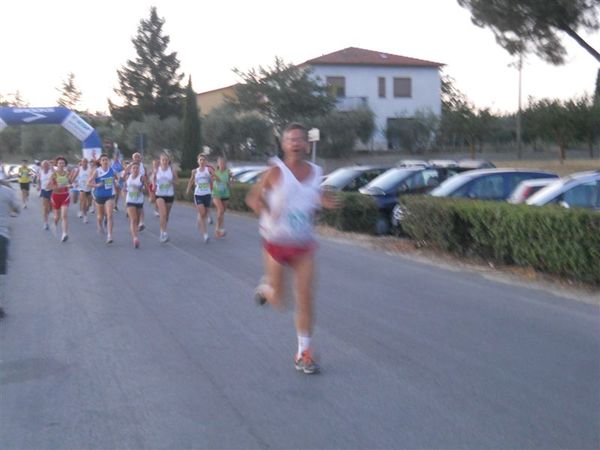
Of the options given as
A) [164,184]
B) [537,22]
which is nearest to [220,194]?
[164,184]

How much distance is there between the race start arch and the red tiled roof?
24.9m

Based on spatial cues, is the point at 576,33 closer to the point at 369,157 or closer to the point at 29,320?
the point at 29,320

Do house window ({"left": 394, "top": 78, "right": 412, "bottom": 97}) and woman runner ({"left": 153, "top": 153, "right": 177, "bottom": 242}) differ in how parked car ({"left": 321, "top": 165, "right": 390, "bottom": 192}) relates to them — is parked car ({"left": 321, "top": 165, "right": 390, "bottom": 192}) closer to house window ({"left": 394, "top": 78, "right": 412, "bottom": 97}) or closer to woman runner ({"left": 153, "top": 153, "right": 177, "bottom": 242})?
woman runner ({"left": 153, "top": 153, "right": 177, "bottom": 242})

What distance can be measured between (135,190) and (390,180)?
236 inches

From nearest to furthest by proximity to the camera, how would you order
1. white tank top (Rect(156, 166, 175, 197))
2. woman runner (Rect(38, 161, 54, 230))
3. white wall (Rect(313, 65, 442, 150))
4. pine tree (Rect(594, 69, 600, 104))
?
white tank top (Rect(156, 166, 175, 197))
woman runner (Rect(38, 161, 54, 230))
pine tree (Rect(594, 69, 600, 104))
white wall (Rect(313, 65, 442, 150))

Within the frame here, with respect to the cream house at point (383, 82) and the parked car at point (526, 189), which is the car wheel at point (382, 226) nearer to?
the parked car at point (526, 189)

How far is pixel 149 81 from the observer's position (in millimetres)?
76562

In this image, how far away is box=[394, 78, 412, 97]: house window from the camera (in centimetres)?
6388

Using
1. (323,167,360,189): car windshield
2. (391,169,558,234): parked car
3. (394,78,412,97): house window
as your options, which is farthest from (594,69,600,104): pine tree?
(391,169,558,234): parked car

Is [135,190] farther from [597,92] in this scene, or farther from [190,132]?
[597,92]

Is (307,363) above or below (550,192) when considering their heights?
below

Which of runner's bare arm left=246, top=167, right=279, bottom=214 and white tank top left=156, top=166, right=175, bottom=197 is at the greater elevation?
runner's bare arm left=246, top=167, right=279, bottom=214

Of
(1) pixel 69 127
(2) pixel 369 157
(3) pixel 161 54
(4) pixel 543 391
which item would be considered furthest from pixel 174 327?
(3) pixel 161 54

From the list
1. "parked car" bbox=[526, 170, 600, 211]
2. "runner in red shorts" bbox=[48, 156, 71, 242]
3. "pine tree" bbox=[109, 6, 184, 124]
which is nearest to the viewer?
"parked car" bbox=[526, 170, 600, 211]
